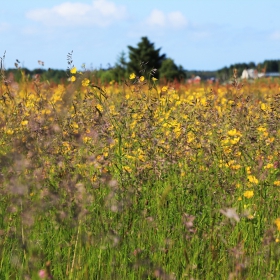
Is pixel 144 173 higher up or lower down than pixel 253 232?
higher up

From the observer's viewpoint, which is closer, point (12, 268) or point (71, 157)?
point (12, 268)

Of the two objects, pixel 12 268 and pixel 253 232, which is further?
pixel 253 232

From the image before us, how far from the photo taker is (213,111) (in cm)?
380

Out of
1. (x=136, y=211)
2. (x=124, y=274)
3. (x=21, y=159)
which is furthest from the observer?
(x=136, y=211)

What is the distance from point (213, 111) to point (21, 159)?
2.24 meters

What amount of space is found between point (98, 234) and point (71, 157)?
0.80 meters

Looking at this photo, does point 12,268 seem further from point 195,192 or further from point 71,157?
point 195,192

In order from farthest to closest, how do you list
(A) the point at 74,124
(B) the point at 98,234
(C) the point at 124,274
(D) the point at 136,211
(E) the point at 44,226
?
(A) the point at 74,124, (E) the point at 44,226, (D) the point at 136,211, (B) the point at 98,234, (C) the point at 124,274

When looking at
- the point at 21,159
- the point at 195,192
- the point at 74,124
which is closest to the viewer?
the point at 21,159

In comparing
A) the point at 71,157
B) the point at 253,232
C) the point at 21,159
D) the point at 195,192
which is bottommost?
the point at 253,232

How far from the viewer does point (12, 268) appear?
7.55 feet

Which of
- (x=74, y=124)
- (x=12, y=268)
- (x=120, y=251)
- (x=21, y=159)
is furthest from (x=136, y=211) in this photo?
(x=74, y=124)

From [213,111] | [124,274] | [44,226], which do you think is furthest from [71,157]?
[213,111]

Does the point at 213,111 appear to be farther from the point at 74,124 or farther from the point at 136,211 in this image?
the point at 136,211
